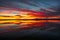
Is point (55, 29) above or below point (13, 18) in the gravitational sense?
below

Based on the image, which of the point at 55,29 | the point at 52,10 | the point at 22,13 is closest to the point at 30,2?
the point at 22,13

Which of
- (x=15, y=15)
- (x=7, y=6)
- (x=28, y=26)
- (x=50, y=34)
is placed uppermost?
(x=7, y=6)

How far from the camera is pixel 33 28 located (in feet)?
6.52

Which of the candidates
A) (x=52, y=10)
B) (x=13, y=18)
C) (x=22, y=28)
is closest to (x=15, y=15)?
(x=13, y=18)

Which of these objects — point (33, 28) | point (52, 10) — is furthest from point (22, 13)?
point (52, 10)

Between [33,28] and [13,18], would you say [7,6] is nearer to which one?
[13,18]

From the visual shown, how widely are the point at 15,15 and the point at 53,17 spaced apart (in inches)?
18.3

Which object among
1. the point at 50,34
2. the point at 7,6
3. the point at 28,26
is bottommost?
the point at 50,34

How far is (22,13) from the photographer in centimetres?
198

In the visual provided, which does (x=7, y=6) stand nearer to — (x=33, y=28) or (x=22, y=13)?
(x=22, y=13)

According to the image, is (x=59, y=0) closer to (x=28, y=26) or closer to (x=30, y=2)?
(x=30, y=2)

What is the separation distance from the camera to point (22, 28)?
6.46 feet

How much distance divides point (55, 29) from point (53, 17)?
0.15 m

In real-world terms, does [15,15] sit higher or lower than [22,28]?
higher
